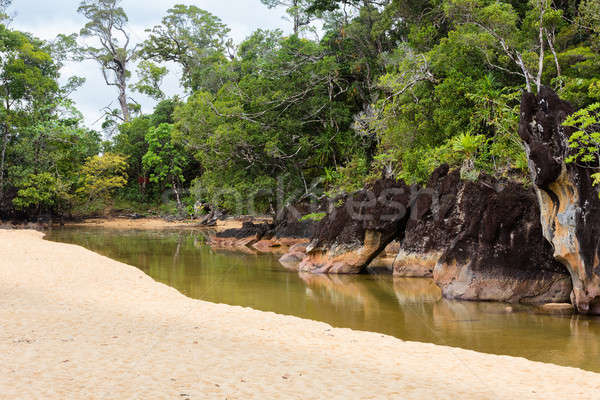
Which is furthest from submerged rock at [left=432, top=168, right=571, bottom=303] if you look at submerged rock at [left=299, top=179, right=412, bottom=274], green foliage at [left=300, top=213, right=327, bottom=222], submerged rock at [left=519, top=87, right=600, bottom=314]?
green foliage at [left=300, top=213, right=327, bottom=222]

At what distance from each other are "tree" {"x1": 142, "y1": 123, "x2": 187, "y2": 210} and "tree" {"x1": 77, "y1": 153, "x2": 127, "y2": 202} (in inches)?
104

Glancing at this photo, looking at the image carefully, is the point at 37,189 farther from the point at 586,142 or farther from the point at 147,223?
the point at 586,142

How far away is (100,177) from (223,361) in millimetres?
40410

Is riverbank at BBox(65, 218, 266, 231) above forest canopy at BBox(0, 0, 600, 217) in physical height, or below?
below

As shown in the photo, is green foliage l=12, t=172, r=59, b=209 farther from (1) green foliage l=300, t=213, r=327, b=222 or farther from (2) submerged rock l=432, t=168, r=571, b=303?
(2) submerged rock l=432, t=168, r=571, b=303

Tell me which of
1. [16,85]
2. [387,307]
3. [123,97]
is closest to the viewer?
[387,307]

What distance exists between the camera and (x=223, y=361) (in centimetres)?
662

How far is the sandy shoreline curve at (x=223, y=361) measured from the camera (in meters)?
5.50

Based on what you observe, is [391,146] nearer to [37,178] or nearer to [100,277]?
[100,277]

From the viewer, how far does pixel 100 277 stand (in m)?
13.9

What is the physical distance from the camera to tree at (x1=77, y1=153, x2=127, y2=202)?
1661 inches

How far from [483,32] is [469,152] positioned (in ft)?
18.5

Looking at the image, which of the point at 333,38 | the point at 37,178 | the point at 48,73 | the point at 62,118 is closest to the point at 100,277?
the point at 333,38

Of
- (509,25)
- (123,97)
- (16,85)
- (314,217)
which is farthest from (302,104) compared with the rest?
(123,97)
